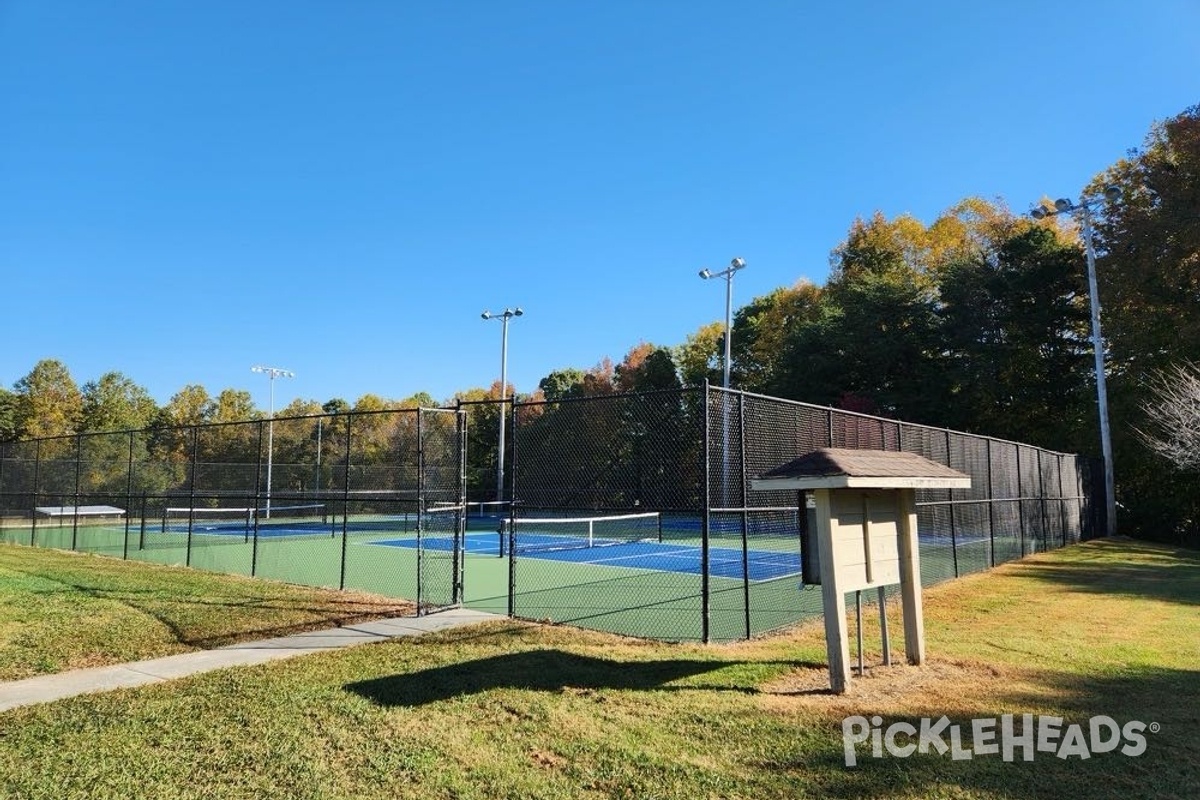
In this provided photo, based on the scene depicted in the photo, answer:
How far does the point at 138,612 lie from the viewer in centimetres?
862

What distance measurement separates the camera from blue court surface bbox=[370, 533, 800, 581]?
1452 cm

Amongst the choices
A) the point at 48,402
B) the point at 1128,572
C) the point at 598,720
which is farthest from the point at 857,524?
the point at 48,402

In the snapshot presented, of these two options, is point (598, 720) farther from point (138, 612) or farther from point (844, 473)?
point (138, 612)

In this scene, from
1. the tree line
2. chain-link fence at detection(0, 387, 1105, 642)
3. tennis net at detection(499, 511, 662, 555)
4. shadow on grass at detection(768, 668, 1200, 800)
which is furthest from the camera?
the tree line

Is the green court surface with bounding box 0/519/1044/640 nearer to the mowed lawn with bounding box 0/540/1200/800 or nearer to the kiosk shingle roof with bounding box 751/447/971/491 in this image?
the mowed lawn with bounding box 0/540/1200/800

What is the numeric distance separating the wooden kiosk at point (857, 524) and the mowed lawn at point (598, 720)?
57cm

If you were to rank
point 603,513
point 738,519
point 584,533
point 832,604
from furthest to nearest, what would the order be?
point 603,513, point 584,533, point 738,519, point 832,604

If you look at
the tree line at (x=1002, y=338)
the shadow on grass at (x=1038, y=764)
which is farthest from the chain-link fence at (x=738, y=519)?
the tree line at (x=1002, y=338)

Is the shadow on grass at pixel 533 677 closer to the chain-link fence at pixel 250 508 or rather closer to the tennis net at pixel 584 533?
the chain-link fence at pixel 250 508

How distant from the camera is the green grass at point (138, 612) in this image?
6742mm

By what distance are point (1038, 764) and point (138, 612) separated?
29.6 feet

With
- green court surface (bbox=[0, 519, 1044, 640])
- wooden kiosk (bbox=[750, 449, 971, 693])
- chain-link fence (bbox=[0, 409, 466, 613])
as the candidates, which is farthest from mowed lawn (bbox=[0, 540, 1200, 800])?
chain-link fence (bbox=[0, 409, 466, 613])

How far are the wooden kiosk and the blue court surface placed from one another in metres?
6.43

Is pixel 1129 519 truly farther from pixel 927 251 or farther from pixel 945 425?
pixel 927 251
